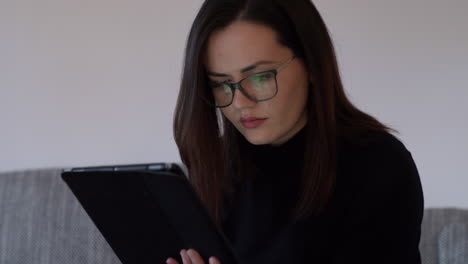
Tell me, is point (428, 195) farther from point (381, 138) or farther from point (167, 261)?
point (167, 261)

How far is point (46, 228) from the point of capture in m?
1.94

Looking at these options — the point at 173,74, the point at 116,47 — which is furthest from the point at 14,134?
the point at 173,74

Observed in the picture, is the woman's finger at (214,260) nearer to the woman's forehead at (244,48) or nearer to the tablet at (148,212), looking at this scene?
the tablet at (148,212)

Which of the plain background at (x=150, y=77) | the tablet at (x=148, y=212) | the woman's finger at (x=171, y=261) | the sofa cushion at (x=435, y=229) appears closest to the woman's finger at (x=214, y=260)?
the tablet at (x=148, y=212)

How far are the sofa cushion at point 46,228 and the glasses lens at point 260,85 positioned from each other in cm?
111

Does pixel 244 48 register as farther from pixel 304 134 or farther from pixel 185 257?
pixel 185 257

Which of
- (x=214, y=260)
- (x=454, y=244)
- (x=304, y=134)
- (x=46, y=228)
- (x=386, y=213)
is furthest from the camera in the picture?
(x=46, y=228)

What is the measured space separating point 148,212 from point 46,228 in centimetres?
118

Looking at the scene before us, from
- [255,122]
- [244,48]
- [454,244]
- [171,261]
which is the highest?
[244,48]

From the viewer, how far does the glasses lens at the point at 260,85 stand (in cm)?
100

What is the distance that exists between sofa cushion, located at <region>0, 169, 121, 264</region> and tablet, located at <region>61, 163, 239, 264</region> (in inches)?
37.8

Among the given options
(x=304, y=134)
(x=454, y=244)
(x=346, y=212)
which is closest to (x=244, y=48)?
(x=304, y=134)

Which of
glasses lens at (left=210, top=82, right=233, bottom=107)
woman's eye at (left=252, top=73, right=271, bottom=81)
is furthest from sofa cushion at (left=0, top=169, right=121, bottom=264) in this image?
woman's eye at (left=252, top=73, right=271, bottom=81)

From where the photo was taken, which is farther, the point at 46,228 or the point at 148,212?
the point at 46,228
